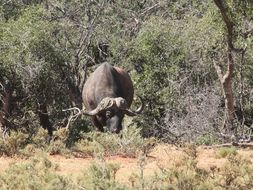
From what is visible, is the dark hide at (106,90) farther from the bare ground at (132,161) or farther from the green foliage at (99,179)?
the green foliage at (99,179)

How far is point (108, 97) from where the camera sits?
52.0ft

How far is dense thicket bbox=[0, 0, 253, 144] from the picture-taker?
15.5 m

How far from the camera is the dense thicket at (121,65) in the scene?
15.5 metres

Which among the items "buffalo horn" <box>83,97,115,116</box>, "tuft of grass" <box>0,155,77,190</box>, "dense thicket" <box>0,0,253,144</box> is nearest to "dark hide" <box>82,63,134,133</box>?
"buffalo horn" <box>83,97,115,116</box>

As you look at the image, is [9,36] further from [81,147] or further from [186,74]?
[186,74]

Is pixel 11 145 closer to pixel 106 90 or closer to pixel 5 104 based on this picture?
pixel 5 104

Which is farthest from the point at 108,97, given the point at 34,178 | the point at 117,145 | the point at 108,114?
the point at 34,178

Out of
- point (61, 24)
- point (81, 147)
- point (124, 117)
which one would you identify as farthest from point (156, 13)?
point (81, 147)

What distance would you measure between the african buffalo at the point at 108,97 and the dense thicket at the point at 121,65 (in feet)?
2.39

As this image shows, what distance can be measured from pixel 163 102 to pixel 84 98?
2563 millimetres

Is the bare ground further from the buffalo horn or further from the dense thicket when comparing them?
the buffalo horn

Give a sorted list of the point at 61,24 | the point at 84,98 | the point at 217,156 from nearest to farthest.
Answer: the point at 217,156 → the point at 84,98 → the point at 61,24

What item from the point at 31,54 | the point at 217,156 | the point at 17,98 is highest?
the point at 31,54

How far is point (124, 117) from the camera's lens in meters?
16.8
